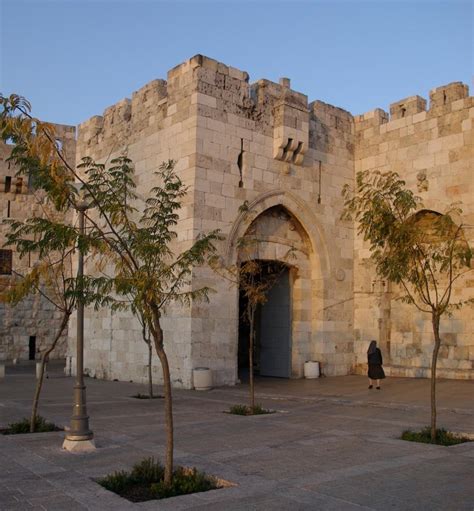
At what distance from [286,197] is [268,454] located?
9778 millimetres

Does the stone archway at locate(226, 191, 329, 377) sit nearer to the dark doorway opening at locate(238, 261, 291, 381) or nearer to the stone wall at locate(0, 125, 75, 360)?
the dark doorway opening at locate(238, 261, 291, 381)

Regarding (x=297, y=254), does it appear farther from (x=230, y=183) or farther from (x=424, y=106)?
(x=424, y=106)

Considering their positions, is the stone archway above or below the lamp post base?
above

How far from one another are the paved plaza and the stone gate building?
121 inches

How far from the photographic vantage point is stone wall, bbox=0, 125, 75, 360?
22734 mm

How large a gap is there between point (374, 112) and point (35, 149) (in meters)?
14.0

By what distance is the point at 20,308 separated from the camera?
914 inches

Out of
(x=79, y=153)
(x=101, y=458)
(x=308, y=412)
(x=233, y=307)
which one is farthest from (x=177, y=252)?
(x=101, y=458)

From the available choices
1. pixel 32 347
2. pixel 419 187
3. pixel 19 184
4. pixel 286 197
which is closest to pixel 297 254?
pixel 286 197

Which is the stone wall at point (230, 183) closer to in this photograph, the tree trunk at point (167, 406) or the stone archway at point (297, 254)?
the stone archway at point (297, 254)

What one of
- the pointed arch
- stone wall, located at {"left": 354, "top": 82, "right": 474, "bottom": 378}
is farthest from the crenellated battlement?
the pointed arch

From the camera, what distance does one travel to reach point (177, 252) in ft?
47.0

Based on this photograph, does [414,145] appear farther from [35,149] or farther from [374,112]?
[35,149]

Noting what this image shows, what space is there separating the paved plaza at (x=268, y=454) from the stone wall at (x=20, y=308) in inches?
445
